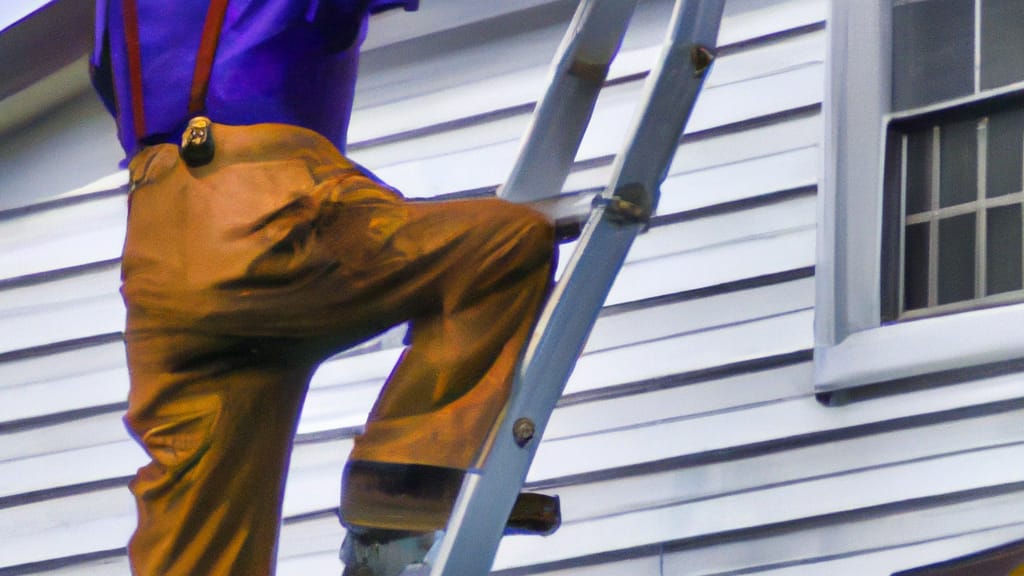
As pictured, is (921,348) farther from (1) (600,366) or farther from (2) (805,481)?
(1) (600,366)

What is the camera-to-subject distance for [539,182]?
272 centimetres

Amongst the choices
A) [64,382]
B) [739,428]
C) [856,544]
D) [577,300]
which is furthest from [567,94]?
[64,382]

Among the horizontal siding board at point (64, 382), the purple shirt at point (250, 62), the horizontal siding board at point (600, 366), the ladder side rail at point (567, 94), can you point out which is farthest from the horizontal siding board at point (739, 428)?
the horizontal siding board at point (64, 382)

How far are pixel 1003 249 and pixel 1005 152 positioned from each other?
212 mm

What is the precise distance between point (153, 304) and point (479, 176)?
61.1 inches

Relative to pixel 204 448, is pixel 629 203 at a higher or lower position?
higher

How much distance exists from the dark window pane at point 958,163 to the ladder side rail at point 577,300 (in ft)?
3.45

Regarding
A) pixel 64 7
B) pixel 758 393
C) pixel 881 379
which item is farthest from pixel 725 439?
pixel 64 7

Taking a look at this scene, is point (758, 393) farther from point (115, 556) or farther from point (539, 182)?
point (115, 556)

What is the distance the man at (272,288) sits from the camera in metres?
2.35

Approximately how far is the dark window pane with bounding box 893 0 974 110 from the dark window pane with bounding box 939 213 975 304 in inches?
10.7

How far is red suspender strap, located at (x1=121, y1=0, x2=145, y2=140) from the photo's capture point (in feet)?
8.35

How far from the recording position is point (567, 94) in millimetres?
2719

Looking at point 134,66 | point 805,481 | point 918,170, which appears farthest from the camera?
point 918,170
